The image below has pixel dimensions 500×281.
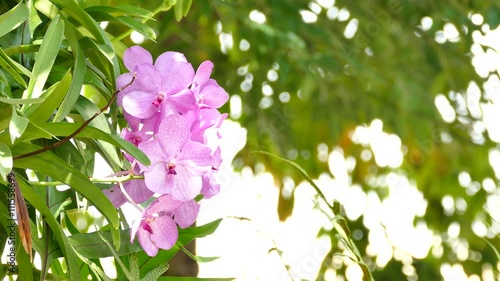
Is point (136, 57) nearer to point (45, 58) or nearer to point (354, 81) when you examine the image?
point (45, 58)

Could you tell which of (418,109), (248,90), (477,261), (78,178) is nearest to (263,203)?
(248,90)

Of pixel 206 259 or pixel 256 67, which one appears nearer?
pixel 206 259

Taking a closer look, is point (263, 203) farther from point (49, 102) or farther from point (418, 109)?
point (49, 102)

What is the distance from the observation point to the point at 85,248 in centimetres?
51

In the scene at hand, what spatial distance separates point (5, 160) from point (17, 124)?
2 centimetres

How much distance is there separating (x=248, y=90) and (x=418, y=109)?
0.38 metres

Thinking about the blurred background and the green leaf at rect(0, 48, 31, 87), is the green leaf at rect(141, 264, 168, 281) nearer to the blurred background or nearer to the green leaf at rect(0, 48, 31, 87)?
the green leaf at rect(0, 48, 31, 87)

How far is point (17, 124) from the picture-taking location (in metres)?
0.40

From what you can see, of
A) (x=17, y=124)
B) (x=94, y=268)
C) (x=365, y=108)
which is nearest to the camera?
(x=17, y=124)

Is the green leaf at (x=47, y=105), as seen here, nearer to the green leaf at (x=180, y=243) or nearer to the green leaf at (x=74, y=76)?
the green leaf at (x=74, y=76)

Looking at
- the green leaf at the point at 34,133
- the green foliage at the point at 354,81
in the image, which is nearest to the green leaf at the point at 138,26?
the green leaf at the point at 34,133

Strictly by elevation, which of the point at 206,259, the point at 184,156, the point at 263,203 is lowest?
the point at 263,203

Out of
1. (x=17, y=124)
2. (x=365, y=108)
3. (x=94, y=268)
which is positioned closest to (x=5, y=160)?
(x=17, y=124)

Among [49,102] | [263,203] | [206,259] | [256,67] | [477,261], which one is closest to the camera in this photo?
[49,102]
